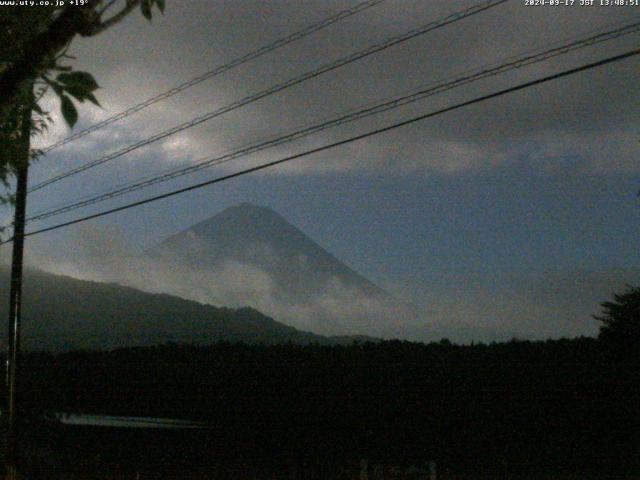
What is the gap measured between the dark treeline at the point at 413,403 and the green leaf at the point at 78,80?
60.1 feet

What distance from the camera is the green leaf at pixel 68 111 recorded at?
473 cm

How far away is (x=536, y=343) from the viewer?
82.5 ft

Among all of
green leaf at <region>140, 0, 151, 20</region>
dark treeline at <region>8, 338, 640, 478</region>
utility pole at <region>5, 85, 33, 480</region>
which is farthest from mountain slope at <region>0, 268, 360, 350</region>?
green leaf at <region>140, 0, 151, 20</region>

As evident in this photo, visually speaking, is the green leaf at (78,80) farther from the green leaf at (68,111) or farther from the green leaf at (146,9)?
the green leaf at (146,9)

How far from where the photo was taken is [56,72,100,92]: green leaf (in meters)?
4.81

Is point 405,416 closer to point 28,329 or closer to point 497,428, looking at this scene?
point 497,428

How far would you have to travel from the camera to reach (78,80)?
481 centimetres

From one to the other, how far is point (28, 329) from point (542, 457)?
4983 inches

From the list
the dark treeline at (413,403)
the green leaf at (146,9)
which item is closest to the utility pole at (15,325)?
the dark treeline at (413,403)

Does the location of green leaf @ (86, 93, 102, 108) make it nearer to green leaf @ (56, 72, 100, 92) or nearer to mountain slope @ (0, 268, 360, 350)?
green leaf @ (56, 72, 100, 92)

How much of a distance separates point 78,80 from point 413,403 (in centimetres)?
2231

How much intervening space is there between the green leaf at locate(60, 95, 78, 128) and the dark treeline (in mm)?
18351

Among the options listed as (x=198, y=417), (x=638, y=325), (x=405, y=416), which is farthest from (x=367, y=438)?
(x=638, y=325)

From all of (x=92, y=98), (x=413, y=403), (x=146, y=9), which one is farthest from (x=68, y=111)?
(x=413, y=403)
